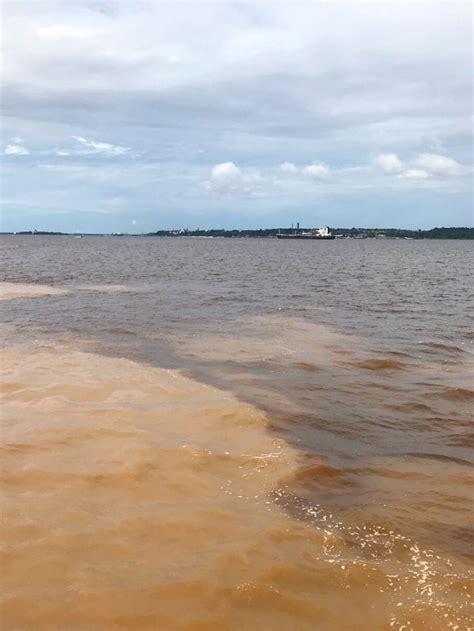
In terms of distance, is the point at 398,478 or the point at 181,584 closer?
the point at 181,584

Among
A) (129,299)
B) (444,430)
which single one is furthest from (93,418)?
(129,299)

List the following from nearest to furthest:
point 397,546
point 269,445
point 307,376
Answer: point 397,546, point 269,445, point 307,376

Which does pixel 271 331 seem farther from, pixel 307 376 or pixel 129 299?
pixel 129 299

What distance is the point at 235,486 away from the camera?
17.9 feet

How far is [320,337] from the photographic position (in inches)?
561

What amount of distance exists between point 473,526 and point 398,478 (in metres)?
1.05

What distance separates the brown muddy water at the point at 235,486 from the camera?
12.2 ft

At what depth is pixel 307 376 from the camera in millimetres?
10008

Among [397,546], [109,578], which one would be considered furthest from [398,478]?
[109,578]

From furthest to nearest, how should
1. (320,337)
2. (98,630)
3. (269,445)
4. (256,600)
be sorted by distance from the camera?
(320,337), (269,445), (256,600), (98,630)

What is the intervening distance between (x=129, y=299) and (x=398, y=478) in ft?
57.2

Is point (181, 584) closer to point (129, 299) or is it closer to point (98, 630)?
point (98, 630)

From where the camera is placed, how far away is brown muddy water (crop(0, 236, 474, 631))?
3713mm

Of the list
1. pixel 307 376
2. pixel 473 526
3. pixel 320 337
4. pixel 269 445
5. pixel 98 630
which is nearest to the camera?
pixel 98 630
